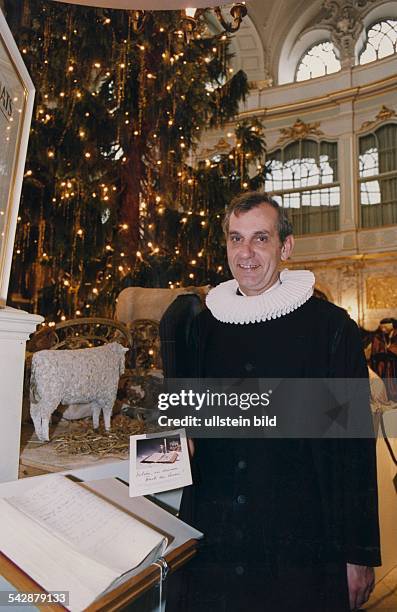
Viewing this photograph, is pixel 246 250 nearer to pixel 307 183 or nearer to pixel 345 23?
pixel 307 183

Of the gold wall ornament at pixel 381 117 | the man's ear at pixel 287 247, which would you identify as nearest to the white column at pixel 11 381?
the man's ear at pixel 287 247

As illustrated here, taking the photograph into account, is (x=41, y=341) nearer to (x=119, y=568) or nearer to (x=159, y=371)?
(x=159, y=371)

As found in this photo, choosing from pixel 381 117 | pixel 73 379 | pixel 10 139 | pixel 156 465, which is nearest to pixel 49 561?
pixel 156 465

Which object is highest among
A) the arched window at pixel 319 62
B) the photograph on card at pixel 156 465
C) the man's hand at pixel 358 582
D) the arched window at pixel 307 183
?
the arched window at pixel 319 62

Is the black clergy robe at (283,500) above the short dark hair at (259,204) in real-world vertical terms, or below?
below

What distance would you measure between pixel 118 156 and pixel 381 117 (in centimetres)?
75

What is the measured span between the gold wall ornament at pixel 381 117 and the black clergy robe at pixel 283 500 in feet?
2.07

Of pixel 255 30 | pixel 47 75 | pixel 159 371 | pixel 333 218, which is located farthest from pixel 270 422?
pixel 47 75

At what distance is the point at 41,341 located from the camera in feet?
4.16

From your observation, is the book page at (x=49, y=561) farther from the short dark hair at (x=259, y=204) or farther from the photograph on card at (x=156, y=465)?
the short dark hair at (x=259, y=204)

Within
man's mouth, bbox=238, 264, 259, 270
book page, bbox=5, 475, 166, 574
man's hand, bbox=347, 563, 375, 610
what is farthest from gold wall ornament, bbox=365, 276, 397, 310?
book page, bbox=5, 475, 166, 574

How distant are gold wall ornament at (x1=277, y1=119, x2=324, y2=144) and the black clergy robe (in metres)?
0.62

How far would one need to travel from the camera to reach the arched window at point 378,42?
121 cm

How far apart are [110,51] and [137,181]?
46cm
